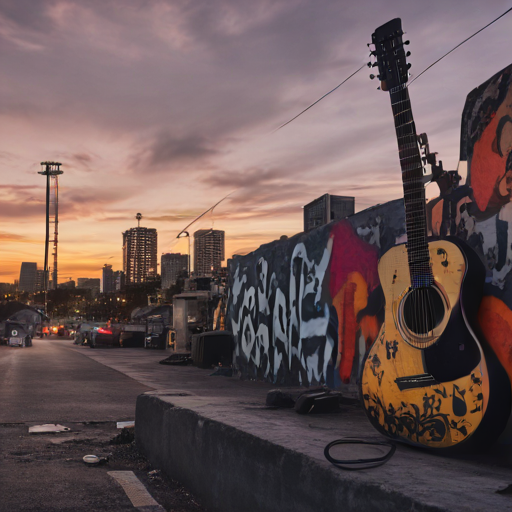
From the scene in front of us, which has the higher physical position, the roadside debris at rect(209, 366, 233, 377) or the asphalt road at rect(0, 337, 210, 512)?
the roadside debris at rect(209, 366, 233, 377)

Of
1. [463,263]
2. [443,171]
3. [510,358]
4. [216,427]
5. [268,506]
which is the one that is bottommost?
[268,506]

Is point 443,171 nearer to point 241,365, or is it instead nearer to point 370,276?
point 370,276

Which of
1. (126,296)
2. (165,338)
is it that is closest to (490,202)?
(165,338)

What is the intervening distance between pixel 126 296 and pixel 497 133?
12646 cm

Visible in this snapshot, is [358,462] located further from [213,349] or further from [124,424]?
[213,349]

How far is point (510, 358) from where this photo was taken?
3.02m

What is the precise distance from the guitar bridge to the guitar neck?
588 mm

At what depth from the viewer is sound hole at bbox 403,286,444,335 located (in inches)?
115

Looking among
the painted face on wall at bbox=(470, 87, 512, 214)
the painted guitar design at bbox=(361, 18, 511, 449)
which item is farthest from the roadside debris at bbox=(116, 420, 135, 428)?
the painted face on wall at bbox=(470, 87, 512, 214)

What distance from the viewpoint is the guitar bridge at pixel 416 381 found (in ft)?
9.45

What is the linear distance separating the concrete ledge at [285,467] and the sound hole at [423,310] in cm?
64

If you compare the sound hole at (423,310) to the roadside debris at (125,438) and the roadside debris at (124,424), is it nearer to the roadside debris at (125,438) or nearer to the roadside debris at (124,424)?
the roadside debris at (125,438)

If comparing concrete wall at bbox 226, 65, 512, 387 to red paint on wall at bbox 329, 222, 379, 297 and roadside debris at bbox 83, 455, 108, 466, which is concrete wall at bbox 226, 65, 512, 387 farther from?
roadside debris at bbox 83, 455, 108, 466

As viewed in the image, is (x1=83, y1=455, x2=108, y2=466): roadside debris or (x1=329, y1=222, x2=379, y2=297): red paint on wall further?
(x1=329, y1=222, x2=379, y2=297): red paint on wall
